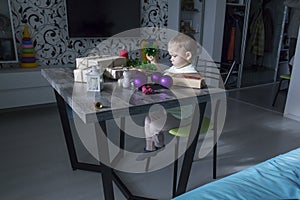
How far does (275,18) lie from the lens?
4.47 meters

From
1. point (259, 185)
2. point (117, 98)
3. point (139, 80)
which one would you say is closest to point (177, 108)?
point (139, 80)

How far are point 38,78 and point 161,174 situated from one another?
1.98 metres

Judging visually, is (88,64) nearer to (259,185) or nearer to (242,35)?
(259,185)

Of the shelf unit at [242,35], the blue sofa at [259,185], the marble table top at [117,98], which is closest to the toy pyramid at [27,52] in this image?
the marble table top at [117,98]

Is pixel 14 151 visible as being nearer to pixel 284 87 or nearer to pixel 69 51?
pixel 69 51

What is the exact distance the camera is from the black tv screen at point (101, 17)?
3.27m

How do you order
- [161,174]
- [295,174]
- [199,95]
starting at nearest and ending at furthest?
[295,174]
[199,95]
[161,174]

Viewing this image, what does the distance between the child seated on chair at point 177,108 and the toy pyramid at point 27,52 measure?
2196 mm

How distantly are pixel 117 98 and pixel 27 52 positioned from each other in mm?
2526

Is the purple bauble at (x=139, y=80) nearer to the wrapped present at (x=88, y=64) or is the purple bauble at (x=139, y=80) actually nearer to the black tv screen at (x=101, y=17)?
the wrapped present at (x=88, y=64)

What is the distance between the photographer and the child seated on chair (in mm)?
1405

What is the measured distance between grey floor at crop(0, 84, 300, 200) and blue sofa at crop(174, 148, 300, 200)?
0.88m

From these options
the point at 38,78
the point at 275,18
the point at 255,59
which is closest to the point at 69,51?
the point at 38,78

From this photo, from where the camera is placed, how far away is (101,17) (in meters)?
3.44
